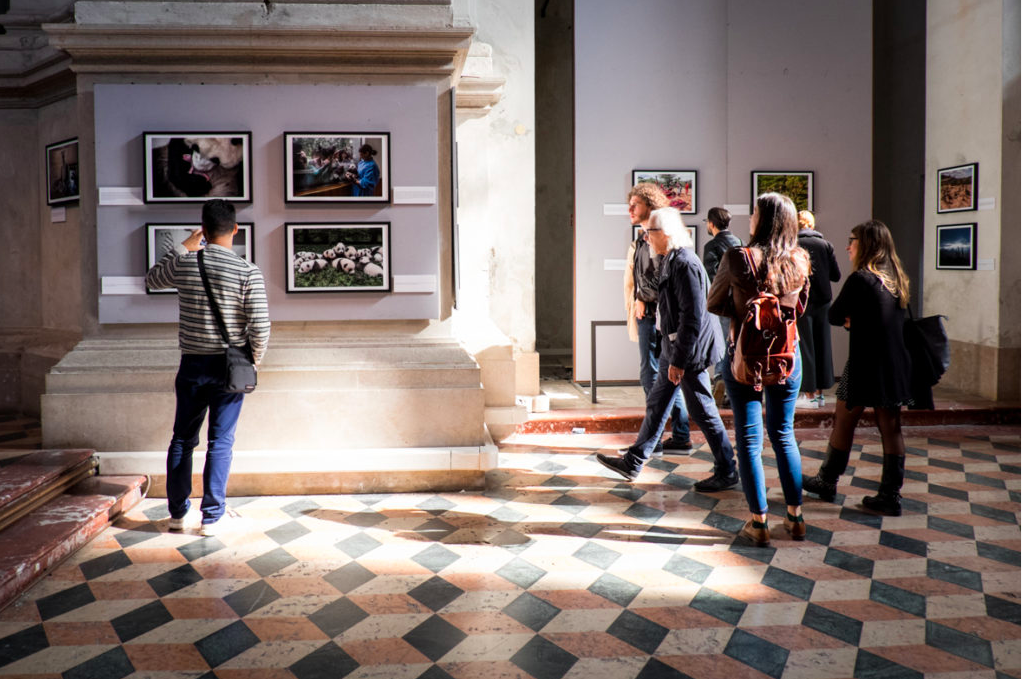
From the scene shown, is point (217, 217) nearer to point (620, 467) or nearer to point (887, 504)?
point (620, 467)

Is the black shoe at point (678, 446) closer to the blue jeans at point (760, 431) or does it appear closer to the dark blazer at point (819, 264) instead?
the dark blazer at point (819, 264)

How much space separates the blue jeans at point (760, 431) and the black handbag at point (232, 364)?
7.92ft

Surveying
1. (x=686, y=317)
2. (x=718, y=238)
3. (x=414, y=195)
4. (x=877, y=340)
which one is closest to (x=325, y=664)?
(x=686, y=317)

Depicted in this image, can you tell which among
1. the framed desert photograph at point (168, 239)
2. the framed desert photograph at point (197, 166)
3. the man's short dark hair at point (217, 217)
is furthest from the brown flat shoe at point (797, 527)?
the framed desert photograph at point (197, 166)

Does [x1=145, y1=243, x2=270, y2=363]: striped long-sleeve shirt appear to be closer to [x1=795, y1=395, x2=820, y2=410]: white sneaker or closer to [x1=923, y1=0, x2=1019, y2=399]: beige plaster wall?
[x1=795, y1=395, x2=820, y2=410]: white sneaker

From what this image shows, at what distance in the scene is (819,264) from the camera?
657 centimetres

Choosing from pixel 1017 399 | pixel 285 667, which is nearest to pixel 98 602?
pixel 285 667

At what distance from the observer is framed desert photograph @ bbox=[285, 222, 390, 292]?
17.6ft

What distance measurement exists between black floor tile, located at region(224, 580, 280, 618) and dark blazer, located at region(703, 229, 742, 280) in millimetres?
3993

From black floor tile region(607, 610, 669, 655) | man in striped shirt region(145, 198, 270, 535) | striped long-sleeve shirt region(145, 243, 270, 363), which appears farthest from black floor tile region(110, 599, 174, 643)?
black floor tile region(607, 610, 669, 655)

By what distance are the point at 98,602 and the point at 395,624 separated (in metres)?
1.31

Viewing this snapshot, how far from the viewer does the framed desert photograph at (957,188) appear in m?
8.00

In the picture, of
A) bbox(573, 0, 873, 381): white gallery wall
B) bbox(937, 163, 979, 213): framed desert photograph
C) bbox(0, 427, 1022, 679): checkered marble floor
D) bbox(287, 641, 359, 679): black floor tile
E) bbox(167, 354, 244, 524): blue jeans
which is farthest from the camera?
bbox(573, 0, 873, 381): white gallery wall

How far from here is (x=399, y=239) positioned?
5453 millimetres
